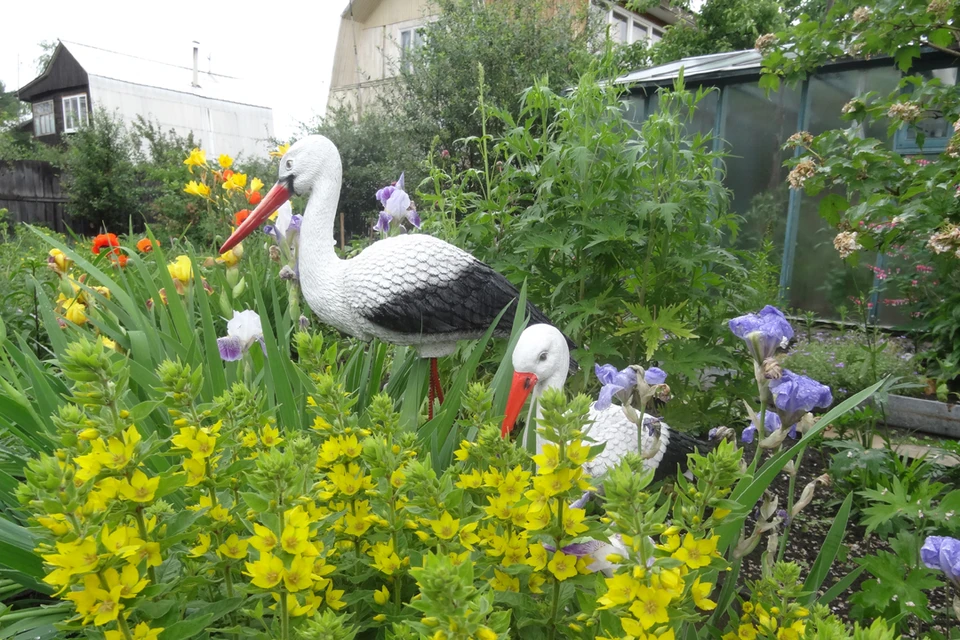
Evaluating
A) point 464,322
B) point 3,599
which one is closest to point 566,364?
point 464,322

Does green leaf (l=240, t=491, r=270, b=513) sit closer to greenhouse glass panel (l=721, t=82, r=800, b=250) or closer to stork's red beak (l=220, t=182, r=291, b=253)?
stork's red beak (l=220, t=182, r=291, b=253)

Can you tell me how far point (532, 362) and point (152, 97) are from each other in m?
16.6

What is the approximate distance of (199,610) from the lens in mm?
720

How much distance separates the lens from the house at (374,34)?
1183cm

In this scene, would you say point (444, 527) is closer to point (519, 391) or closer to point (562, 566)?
point (562, 566)

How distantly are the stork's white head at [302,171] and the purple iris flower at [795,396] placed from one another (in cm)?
147

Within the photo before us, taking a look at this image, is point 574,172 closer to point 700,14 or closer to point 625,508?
point 625,508

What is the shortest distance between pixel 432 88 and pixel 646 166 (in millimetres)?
6184

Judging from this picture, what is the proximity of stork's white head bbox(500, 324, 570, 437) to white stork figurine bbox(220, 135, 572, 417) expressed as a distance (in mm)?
420

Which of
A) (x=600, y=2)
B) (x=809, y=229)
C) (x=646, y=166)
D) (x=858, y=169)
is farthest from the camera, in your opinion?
(x=600, y=2)

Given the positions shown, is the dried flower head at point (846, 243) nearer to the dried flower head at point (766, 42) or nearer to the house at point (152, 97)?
the dried flower head at point (766, 42)

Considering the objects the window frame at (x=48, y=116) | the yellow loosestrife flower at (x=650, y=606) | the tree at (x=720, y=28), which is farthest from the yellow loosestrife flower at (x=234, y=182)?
the window frame at (x=48, y=116)

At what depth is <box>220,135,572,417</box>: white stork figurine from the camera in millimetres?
1718

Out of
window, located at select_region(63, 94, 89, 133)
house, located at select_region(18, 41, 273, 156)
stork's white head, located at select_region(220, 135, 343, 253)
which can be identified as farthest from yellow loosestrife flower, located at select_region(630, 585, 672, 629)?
window, located at select_region(63, 94, 89, 133)
